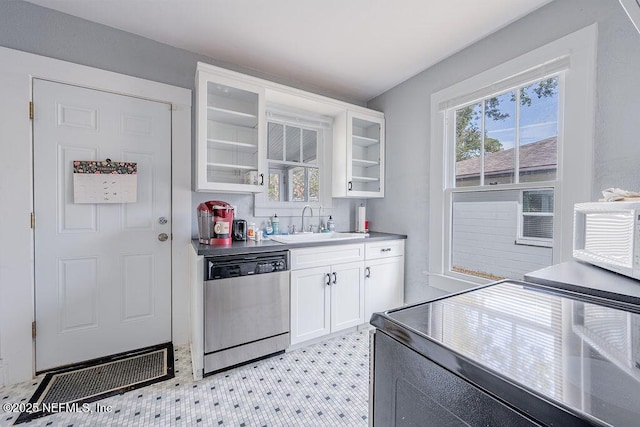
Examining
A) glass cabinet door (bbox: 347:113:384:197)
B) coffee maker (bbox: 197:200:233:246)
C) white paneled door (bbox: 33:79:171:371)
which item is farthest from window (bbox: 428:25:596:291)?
white paneled door (bbox: 33:79:171:371)

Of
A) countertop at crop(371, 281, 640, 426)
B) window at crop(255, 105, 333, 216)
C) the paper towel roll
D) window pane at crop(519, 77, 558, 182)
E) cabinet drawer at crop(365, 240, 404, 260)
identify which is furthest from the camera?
the paper towel roll

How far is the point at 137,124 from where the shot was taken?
219 centimetres

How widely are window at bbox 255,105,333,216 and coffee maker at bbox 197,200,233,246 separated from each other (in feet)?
2.03

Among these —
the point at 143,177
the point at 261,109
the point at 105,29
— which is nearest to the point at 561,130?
the point at 261,109

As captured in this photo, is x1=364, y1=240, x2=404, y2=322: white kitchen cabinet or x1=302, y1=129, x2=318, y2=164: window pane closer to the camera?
x1=364, y1=240, x2=404, y2=322: white kitchen cabinet

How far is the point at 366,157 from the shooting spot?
325 centimetres

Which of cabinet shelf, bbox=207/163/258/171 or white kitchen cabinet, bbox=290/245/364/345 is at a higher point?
cabinet shelf, bbox=207/163/258/171

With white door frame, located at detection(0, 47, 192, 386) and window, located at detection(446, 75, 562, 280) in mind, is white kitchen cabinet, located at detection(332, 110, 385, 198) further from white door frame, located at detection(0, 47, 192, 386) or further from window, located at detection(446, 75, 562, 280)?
white door frame, located at detection(0, 47, 192, 386)

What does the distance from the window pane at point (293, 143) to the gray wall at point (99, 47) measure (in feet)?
2.06

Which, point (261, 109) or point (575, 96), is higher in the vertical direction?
point (261, 109)

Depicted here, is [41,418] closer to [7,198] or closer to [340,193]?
[7,198]

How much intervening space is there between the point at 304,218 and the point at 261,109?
1.20m

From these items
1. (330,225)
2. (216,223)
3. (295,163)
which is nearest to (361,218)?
(330,225)

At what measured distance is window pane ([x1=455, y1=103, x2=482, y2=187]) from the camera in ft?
7.48
